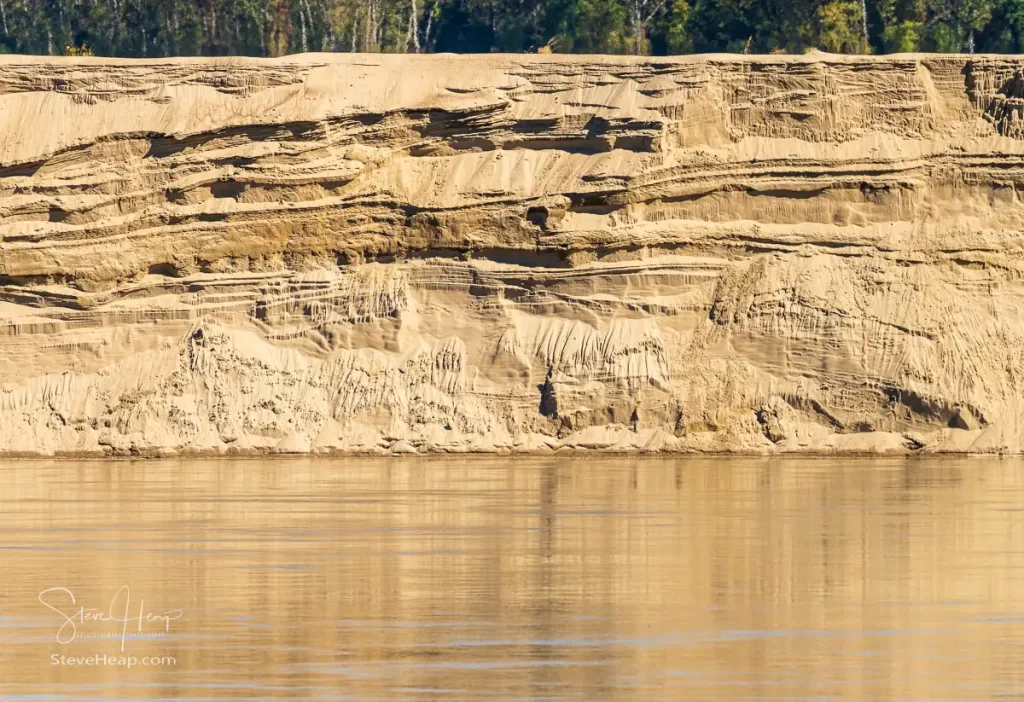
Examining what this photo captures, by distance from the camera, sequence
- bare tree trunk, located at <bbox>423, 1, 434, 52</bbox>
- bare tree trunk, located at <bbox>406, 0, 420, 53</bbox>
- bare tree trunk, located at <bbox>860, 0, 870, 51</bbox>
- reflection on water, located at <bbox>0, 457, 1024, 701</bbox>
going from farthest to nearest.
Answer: bare tree trunk, located at <bbox>423, 1, 434, 52</bbox>
bare tree trunk, located at <bbox>406, 0, 420, 53</bbox>
bare tree trunk, located at <bbox>860, 0, 870, 51</bbox>
reflection on water, located at <bbox>0, 457, 1024, 701</bbox>

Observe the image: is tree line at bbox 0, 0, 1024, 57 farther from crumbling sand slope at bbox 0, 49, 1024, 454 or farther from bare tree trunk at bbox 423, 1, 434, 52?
crumbling sand slope at bbox 0, 49, 1024, 454

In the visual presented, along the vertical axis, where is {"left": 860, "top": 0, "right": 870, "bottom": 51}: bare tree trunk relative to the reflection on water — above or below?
above

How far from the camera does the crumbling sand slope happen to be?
35562 mm

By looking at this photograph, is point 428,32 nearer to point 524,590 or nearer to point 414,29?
point 414,29

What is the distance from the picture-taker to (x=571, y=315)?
37.1 metres

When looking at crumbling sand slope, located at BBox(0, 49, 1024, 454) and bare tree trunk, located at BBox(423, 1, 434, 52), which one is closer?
crumbling sand slope, located at BBox(0, 49, 1024, 454)

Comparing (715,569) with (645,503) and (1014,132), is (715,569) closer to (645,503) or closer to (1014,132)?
(645,503)

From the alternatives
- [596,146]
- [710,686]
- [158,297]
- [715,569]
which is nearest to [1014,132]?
[596,146]

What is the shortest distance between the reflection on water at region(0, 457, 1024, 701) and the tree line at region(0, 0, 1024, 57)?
42.6m
